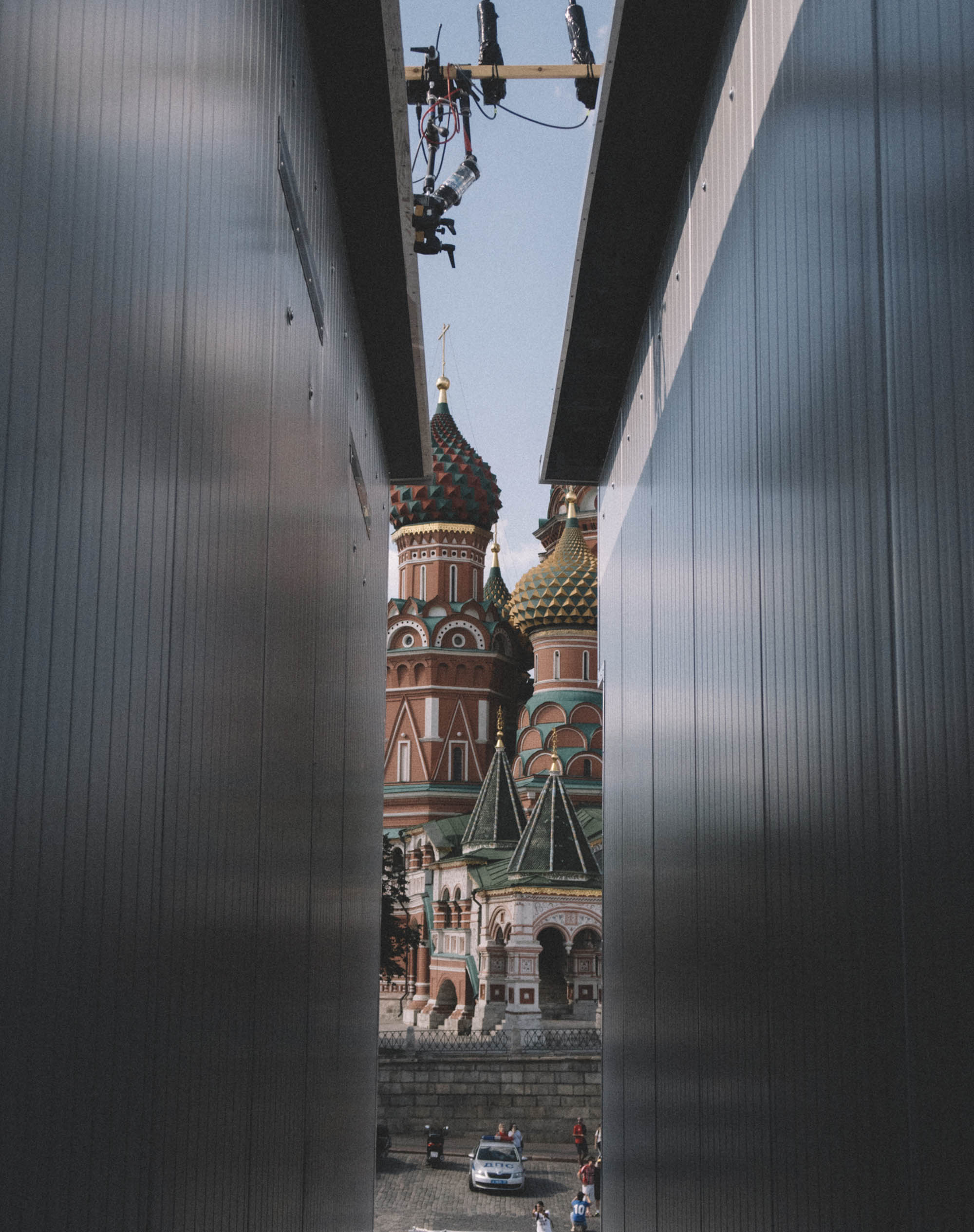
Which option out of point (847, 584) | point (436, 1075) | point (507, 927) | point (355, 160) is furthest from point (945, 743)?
point (507, 927)

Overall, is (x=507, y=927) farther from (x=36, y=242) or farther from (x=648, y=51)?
(x=36, y=242)

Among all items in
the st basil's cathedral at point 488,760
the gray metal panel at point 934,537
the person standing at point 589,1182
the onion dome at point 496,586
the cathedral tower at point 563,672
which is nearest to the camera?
the gray metal panel at point 934,537

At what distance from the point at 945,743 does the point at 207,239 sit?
3743 millimetres

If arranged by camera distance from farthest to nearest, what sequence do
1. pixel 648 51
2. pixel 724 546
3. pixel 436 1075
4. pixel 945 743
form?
1. pixel 436 1075
2. pixel 648 51
3. pixel 724 546
4. pixel 945 743

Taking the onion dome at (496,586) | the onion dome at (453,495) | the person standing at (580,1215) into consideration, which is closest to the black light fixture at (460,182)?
the person standing at (580,1215)

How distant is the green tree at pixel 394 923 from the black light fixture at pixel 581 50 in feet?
86.0

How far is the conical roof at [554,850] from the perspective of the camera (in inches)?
1438

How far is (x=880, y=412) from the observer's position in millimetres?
5258

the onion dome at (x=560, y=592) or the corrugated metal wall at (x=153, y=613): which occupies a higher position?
the onion dome at (x=560, y=592)

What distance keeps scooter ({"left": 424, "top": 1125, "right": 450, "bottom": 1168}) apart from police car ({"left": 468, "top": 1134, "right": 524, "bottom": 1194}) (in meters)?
1.47

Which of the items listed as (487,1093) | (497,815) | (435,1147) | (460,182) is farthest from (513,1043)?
(460,182)

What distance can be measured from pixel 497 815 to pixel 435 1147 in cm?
1587

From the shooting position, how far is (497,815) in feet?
142

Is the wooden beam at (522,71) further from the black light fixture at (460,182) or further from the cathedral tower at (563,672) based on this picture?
the cathedral tower at (563,672)
